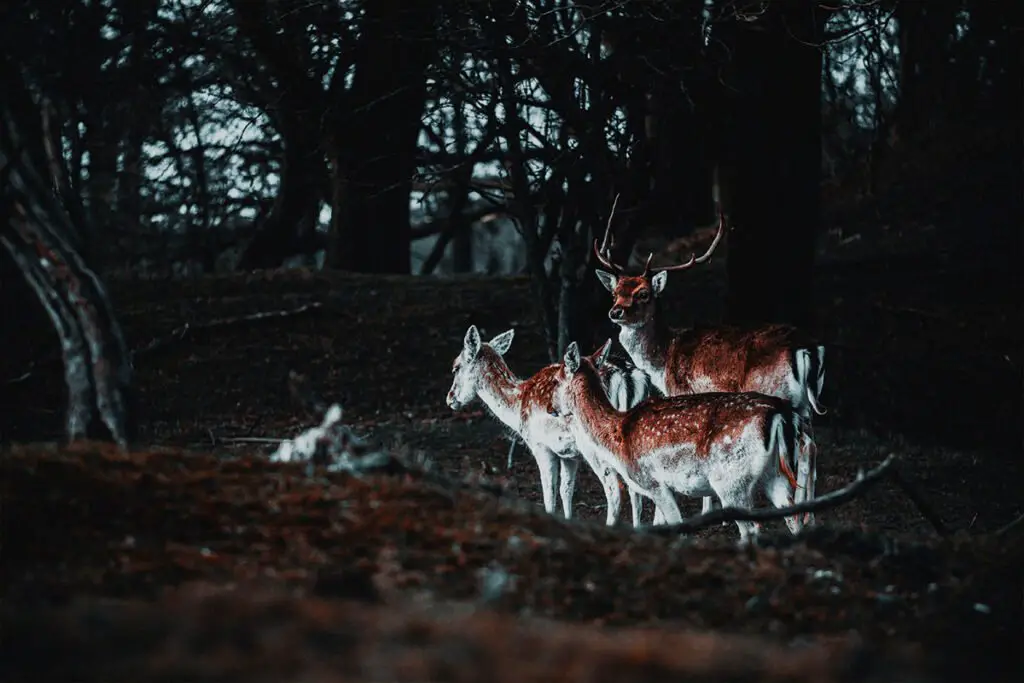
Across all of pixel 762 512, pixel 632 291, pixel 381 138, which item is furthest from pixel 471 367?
pixel 381 138

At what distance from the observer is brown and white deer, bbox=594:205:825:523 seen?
1149 centimetres

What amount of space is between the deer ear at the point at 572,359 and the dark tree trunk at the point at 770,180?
599 cm

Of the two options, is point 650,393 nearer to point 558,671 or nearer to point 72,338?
point 72,338

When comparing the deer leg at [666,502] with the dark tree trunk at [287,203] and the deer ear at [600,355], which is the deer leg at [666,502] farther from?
the dark tree trunk at [287,203]

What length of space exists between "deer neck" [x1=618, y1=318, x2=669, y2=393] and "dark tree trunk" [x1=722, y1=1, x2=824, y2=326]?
2.49 metres

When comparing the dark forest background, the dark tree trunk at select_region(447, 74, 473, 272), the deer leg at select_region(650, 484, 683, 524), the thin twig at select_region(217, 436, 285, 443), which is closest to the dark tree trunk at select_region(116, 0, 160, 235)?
the dark forest background

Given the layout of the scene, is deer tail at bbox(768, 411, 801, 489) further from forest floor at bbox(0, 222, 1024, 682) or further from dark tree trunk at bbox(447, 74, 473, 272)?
dark tree trunk at bbox(447, 74, 473, 272)

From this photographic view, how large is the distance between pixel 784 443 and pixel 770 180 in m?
7.68

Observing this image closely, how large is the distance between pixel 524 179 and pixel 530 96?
1073 mm

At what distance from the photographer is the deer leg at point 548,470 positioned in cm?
984

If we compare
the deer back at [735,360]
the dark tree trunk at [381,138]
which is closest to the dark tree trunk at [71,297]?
the dark tree trunk at [381,138]

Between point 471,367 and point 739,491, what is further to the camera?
point 471,367

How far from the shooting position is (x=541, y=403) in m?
10.0

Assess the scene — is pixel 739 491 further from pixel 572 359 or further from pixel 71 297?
pixel 71 297
